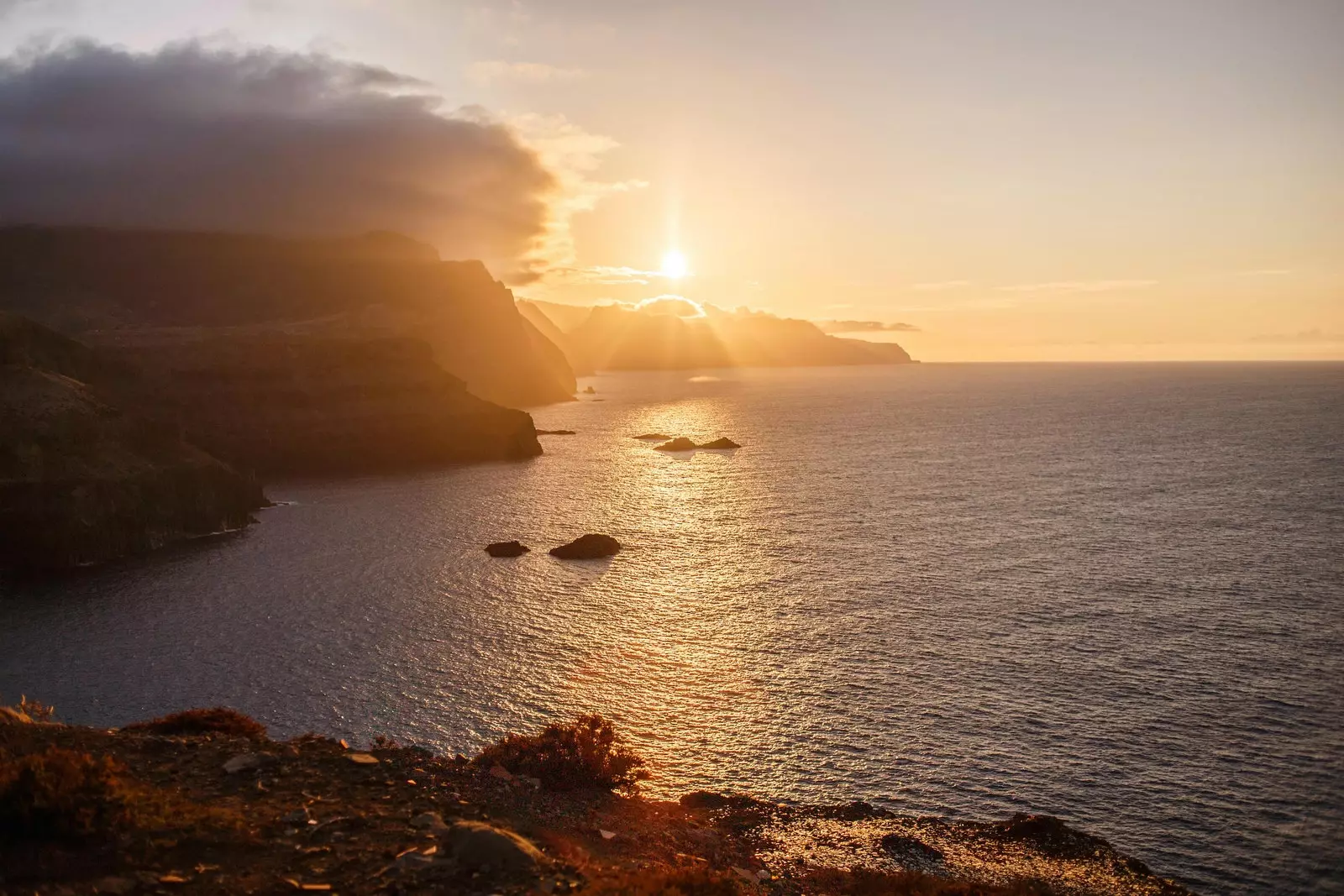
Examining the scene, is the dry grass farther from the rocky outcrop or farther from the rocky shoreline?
the rocky outcrop

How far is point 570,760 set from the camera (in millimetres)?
35312

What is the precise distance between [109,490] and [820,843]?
83378mm

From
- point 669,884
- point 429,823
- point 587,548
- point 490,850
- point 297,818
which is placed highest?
point 490,850

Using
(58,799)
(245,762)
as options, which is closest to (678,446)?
(245,762)

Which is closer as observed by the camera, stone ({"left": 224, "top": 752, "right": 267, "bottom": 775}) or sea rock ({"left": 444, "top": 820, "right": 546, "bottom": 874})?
sea rock ({"left": 444, "top": 820, "right": 546, "bottom": 874})

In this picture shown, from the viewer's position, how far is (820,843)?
105ft

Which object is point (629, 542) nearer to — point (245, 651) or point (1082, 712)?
point (245, 651)

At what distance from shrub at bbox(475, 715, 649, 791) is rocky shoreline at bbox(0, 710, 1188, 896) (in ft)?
0.95

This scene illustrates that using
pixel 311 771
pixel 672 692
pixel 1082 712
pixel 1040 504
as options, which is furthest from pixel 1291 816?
pixel 1040 504

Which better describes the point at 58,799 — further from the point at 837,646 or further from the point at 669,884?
the point at 837,646

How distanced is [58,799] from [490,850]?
34.7ft

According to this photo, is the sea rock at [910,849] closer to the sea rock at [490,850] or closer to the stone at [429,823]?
the sea rock at [490,850]

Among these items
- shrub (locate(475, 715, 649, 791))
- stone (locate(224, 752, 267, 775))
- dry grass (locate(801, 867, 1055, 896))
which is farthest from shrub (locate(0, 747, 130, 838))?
dry grass (locate(801, 867, 1055, 896))

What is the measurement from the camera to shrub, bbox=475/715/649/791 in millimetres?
34250
